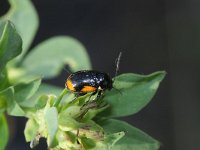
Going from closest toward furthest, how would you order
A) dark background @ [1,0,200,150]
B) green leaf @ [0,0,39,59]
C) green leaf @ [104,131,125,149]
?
1. green leaf @ [104,131,125,149]
2. green leaf @ [0,0,39,59]
3. dark background @ [1,0,200,150]

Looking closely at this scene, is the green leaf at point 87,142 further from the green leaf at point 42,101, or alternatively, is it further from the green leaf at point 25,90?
the green leaf at point 25,90

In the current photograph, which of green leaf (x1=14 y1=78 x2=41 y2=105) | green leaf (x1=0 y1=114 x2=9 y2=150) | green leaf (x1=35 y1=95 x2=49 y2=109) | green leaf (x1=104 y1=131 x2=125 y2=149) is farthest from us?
green leaf (x1=0 y1=114 x2=9 y2=150)

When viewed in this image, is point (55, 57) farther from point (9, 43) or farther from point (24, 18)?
point (9, 43)

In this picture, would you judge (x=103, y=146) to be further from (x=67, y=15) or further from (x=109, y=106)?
(x=67, y=15)

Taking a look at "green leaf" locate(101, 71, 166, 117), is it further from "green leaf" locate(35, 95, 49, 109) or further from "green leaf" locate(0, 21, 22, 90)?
"green leaf" locate(0, 21, 22, 90)

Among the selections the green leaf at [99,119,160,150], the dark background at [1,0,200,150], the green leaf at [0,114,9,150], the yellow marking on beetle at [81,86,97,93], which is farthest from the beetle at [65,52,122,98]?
the dark background at [1,0,200,150]

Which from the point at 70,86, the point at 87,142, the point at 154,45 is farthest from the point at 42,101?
the point at 154,45
